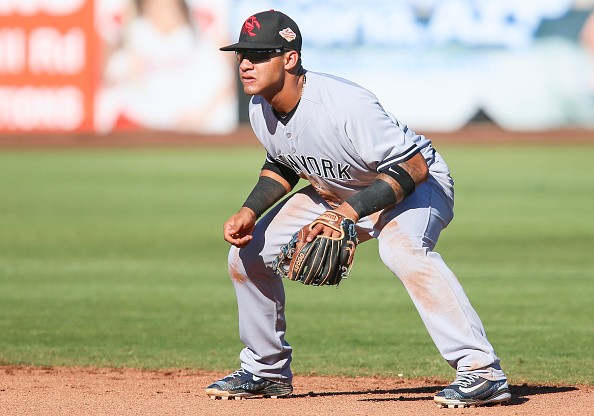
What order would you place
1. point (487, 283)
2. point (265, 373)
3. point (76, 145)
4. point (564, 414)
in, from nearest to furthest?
point (564, 414)
point (265, 373)
point (487, 283)
point (76, 145)

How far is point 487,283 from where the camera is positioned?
9195 mm

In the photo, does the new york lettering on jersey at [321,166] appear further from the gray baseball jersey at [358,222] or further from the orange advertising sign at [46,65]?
the orange advertising sign at [46,65]

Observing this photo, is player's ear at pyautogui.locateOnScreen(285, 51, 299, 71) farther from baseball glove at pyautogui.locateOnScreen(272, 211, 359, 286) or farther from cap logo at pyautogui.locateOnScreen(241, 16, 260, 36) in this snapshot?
baseball glove at pyautogui.locateOnScreen(272, 211, 359, 286)

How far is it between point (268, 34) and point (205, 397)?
Answer: 168 centimetres

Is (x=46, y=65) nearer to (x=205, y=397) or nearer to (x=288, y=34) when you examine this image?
(x=205, y=397)

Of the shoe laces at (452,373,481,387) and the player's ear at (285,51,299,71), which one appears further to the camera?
the player's ear at (285,51,299,71)

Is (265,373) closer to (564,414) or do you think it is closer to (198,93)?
(564,414)

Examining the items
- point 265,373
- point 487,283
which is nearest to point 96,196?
point 487,283

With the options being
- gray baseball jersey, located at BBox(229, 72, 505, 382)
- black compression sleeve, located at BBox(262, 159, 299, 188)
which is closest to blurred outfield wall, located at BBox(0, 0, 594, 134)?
black compression sleeve, located at BBox(262, 159, 299, 188)

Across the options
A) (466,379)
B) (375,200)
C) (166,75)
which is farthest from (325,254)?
(166,75)

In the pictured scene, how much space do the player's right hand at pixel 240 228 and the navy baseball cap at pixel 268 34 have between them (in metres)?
0.78

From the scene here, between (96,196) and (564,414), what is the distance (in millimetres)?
12816

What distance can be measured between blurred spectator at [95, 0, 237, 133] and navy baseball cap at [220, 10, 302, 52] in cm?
2029

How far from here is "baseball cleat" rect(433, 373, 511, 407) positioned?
481cm
